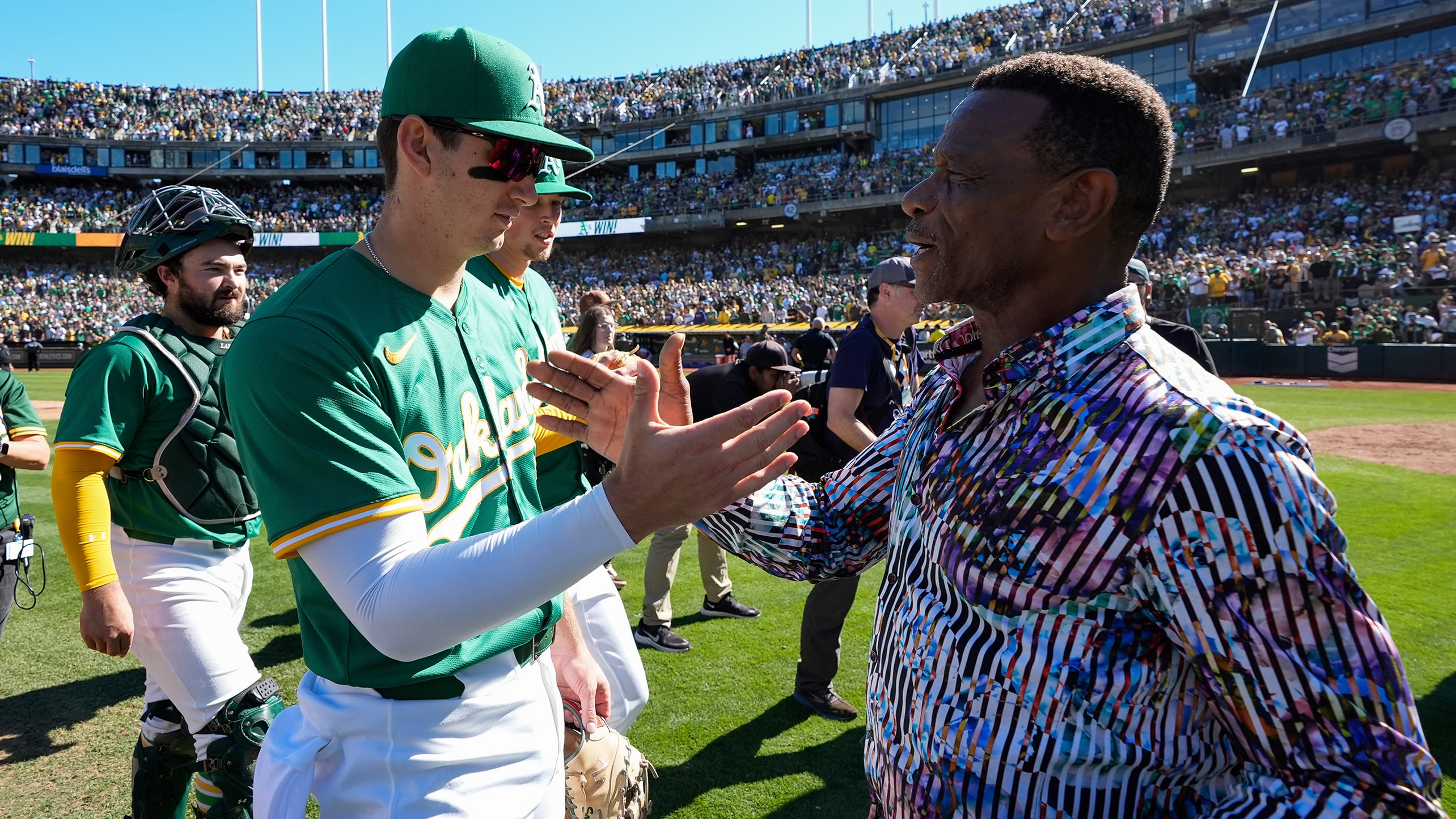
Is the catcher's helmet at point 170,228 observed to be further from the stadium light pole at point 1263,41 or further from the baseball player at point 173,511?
the stadium light pole at point 1263,41

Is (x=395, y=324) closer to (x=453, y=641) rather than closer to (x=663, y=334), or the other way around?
(x=453, y=641)

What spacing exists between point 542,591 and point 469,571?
0.13m

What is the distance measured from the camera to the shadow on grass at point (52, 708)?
14.9 feet

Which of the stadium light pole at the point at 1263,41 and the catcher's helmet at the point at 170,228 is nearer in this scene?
the catcher's helmet at the point at 170,228

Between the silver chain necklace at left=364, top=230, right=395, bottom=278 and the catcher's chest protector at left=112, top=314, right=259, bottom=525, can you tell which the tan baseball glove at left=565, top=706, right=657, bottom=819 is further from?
the catcher's chest protector at left=112, top=314, right=259, bottom=525

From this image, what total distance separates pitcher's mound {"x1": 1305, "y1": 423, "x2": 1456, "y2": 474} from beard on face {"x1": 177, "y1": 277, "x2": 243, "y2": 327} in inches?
497

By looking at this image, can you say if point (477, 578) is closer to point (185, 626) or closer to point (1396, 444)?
point (185, 626)

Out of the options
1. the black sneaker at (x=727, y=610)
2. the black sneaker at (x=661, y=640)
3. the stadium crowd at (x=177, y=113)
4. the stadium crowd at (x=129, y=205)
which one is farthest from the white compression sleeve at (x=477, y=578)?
the stadium crowd at (x=177, y=113)

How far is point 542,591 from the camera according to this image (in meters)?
1.49

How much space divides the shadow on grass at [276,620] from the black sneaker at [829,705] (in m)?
3.88

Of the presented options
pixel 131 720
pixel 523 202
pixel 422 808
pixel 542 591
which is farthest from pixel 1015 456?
pixel 131 720

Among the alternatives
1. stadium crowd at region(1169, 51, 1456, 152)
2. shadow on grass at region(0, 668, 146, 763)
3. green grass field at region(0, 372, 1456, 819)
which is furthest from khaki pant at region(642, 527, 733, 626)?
stadium crowd at region(1169, 51, 1456, 152)

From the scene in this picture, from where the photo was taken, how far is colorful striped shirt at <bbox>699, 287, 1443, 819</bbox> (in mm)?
1163

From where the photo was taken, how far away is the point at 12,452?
4.46 meters
